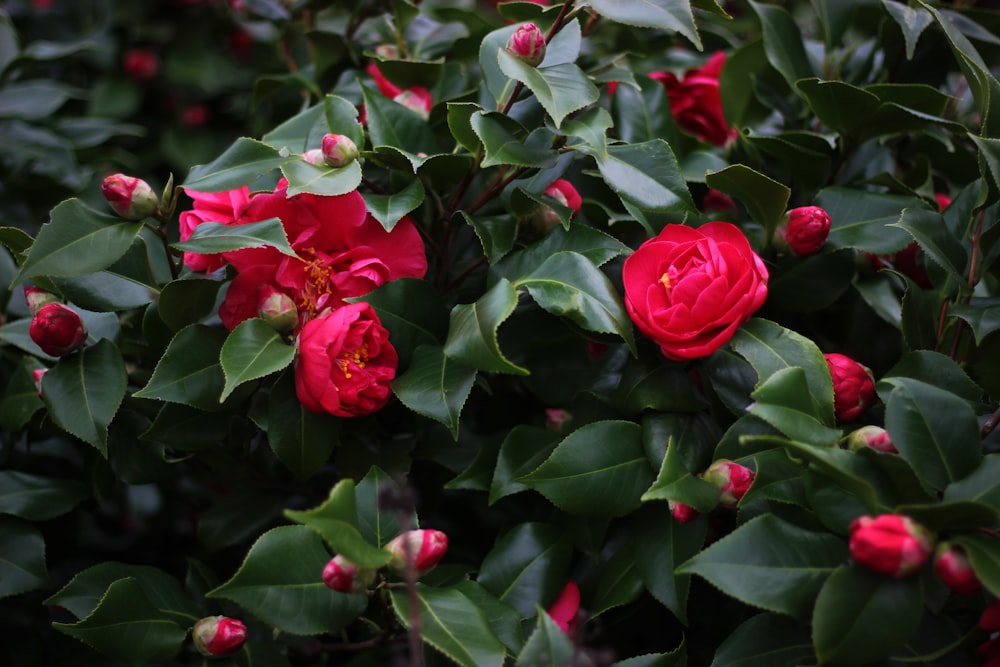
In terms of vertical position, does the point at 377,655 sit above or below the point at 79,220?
below

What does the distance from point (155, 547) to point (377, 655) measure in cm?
45

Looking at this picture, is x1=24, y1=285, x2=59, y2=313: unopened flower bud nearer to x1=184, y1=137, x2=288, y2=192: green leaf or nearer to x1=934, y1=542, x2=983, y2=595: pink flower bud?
x1=184, y1=137, x2=288, y2=192: green leaf

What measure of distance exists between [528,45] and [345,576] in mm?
420

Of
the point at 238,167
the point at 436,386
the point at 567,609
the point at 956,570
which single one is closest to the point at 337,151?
the point at 238,167

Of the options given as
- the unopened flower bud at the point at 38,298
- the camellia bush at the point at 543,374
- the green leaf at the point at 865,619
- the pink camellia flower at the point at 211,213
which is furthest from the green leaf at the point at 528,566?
the unopened flower bud at the point at 38,298

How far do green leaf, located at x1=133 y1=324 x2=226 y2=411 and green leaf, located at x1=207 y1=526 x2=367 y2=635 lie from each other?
131mm

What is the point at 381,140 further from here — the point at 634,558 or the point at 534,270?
the point at 634,558

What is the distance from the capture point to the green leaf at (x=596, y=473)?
69 centimetres

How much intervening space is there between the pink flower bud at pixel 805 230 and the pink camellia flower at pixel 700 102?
276mm

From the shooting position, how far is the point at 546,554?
0.74 meters

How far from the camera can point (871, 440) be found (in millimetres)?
627

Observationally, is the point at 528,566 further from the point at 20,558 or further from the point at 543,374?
the point at 20,558

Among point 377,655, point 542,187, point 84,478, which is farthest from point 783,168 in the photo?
point 84,478

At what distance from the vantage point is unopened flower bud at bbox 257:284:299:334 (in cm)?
71
